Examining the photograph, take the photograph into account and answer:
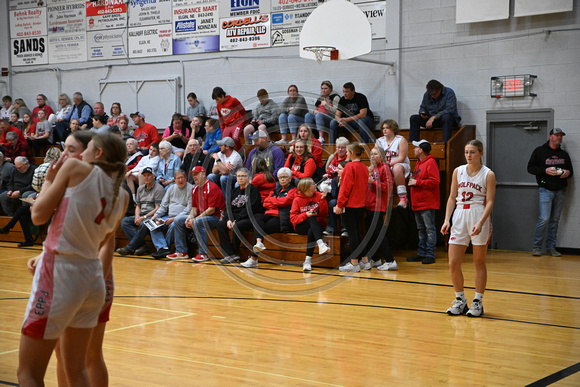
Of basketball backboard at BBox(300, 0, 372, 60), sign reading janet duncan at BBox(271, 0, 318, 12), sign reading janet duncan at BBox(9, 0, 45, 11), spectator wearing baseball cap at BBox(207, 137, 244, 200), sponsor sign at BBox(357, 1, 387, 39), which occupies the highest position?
sign reading janet duncan at BBox(9, 0, 45, 11)

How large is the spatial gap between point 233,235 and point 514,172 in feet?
17.0

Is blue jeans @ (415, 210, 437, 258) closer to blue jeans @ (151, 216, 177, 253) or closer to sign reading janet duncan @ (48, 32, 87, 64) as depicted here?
blue jeans @ (151, 216, 177, 253)

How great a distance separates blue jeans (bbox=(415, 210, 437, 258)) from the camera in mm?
9734

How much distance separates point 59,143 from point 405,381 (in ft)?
42.7

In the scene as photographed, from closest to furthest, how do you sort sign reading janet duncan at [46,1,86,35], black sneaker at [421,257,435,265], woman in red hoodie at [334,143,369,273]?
woman in red hoodie at [334,143,369,273]
black sneaker at [421,257,435,265]
sign reading janet duncan at [46,1,86,35]

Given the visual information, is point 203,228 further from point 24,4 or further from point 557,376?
point 24,4

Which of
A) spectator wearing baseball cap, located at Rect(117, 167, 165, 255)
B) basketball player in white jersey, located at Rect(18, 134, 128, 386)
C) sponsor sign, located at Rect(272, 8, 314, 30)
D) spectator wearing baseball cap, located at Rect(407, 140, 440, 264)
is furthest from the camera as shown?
sponsor sign, located at Rect(272, 8, 314, 30)

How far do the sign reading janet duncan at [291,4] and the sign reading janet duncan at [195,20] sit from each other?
150 centimetres

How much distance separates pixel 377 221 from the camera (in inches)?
356

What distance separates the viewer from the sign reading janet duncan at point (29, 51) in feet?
53.9

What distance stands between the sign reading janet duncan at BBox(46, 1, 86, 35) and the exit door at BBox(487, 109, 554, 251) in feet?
34.0

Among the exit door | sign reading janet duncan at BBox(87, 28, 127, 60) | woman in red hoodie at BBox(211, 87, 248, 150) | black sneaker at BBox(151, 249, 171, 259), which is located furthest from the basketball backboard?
sign reading janet duncan at BBox(87, 28, 127, 60)

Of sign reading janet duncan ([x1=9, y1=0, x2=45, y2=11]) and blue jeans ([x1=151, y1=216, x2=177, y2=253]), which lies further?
sign reading janet duncan ([x1=9, y1=0, x2=45, y2=11])

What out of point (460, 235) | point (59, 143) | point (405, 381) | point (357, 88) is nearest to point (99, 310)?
point (405, 381)
